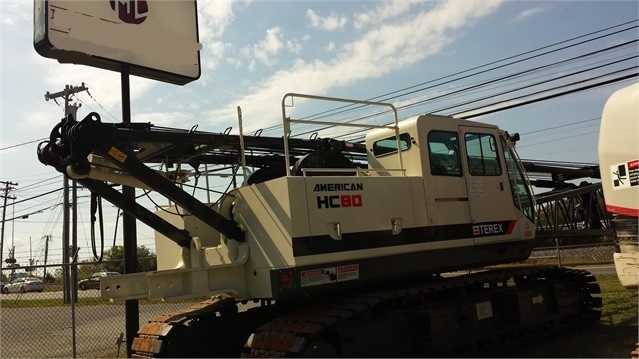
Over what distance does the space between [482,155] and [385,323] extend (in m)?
2.94

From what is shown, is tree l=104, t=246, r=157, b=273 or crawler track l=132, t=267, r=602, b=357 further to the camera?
tree l=104, t=246, r=157, b=273

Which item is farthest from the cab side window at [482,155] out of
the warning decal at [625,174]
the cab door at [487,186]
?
the warning decal at [625,174]

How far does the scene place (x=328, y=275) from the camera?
5723 millimetres

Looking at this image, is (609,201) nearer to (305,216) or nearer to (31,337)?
(305,216)

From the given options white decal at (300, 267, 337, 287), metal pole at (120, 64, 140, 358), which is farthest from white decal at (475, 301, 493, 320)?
metal pole at (120, 64, 140, 358)

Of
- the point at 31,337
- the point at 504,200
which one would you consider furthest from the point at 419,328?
the point at 31,337

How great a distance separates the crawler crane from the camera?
5.59 m

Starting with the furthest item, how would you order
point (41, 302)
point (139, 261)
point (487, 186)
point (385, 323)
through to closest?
point (41, 302)
point (139, 261)
point (487, 186)
point (385, 323)

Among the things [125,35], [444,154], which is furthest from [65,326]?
[444,154]

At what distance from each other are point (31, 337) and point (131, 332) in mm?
6851

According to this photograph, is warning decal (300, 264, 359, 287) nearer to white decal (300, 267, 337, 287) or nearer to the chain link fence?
white decal (300, 267, 337, 287)

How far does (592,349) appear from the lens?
284 inches

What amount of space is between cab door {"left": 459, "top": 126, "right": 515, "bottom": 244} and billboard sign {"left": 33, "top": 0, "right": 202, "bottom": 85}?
437 cm

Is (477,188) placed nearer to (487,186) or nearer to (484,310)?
(487,186)
